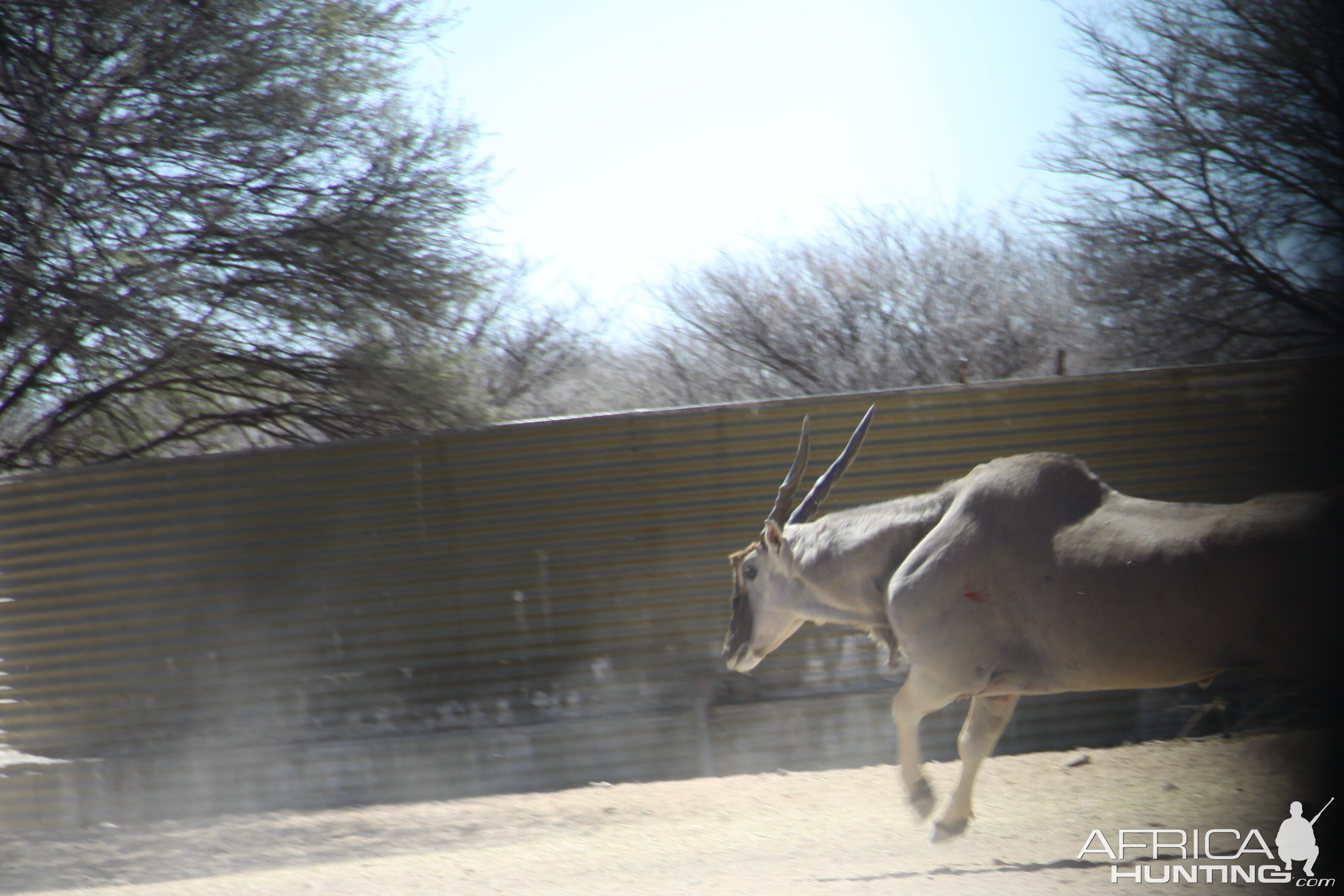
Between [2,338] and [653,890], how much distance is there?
8.31 meters

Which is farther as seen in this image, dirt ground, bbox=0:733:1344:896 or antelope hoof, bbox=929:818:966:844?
antelope hoof, bbox=929:818:966:844

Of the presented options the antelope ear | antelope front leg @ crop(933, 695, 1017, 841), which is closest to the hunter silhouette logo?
antelope front leg @ crop(933, 695, 1017, 841)

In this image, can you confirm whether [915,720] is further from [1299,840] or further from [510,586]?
[510,586]

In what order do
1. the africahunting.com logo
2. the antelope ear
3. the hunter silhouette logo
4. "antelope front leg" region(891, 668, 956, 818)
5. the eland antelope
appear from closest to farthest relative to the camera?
the hunter silhouette logo, the africahunting.com logo, the eland antelope, "antelope front leg" region(891, 668, 956, 818), the antelope ear

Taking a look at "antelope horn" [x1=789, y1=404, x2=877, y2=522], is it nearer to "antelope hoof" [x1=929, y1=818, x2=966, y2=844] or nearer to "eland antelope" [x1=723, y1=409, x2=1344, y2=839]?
"eland antelope" [x1=723, y1=409, x2=1344, y2=839]

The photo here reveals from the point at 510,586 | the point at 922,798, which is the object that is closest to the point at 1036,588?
the point at 922,798

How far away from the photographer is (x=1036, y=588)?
5344 mm

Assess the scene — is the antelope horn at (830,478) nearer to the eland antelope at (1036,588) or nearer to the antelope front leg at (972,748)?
the eland antelope at (1036,588)

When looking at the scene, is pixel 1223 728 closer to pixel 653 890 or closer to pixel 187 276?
pixel 653 890

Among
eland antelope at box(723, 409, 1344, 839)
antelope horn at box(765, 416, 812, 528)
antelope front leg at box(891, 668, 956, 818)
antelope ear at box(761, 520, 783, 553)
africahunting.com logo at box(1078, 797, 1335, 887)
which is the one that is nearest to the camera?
africahunting.com logo at box(1078, 797, 1335, 887)

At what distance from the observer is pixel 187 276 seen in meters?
10.3

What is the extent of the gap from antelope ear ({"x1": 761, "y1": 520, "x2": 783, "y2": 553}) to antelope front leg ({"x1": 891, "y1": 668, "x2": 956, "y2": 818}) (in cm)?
115

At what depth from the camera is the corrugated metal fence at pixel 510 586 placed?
28.4 feet

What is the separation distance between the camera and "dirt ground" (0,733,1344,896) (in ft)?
17.9
